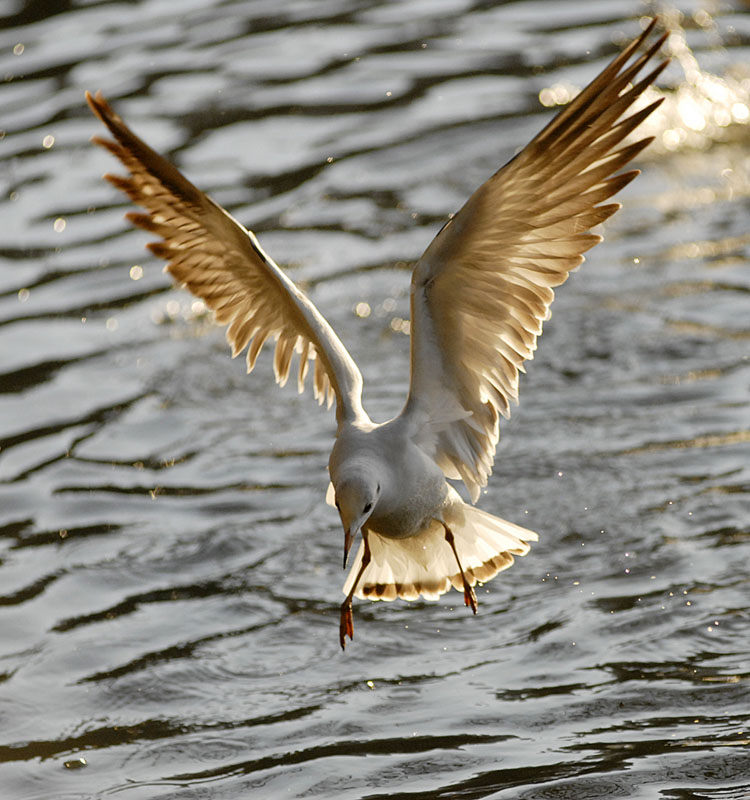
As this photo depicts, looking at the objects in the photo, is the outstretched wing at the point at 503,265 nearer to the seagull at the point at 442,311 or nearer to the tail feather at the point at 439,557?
the seagull at the point at 442,311

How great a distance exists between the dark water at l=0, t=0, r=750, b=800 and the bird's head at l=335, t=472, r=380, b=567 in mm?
1112

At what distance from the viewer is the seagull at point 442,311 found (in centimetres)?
513

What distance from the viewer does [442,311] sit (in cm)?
554

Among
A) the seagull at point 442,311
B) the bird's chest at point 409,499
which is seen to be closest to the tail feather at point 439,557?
the seagull at point 442,311

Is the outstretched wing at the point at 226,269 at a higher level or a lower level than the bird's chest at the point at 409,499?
higher

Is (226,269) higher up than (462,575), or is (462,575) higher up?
(226,269)

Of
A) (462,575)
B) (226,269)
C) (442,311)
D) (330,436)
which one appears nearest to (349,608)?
(462,575)

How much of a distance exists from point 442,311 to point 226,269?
1188 millimetres

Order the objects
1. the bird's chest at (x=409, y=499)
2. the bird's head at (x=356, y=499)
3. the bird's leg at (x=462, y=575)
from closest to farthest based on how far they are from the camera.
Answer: the bird's head at (x=356, y=499)
the bird's chest at (x=409, y=499)
the bird's leg at (x=462, y=575)

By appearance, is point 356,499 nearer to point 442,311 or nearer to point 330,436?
point 442,311

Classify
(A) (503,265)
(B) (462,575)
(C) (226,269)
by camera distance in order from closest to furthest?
(A) (503,265)
(B) (462,575)
(C) (226,269)

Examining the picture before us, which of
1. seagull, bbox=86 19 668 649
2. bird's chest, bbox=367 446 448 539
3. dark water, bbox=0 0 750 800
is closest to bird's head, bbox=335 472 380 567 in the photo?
seagull, bbox=86 19 668 649

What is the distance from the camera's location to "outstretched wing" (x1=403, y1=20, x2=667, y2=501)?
5.08 m

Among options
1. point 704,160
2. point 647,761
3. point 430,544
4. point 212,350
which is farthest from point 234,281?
point 704,160
